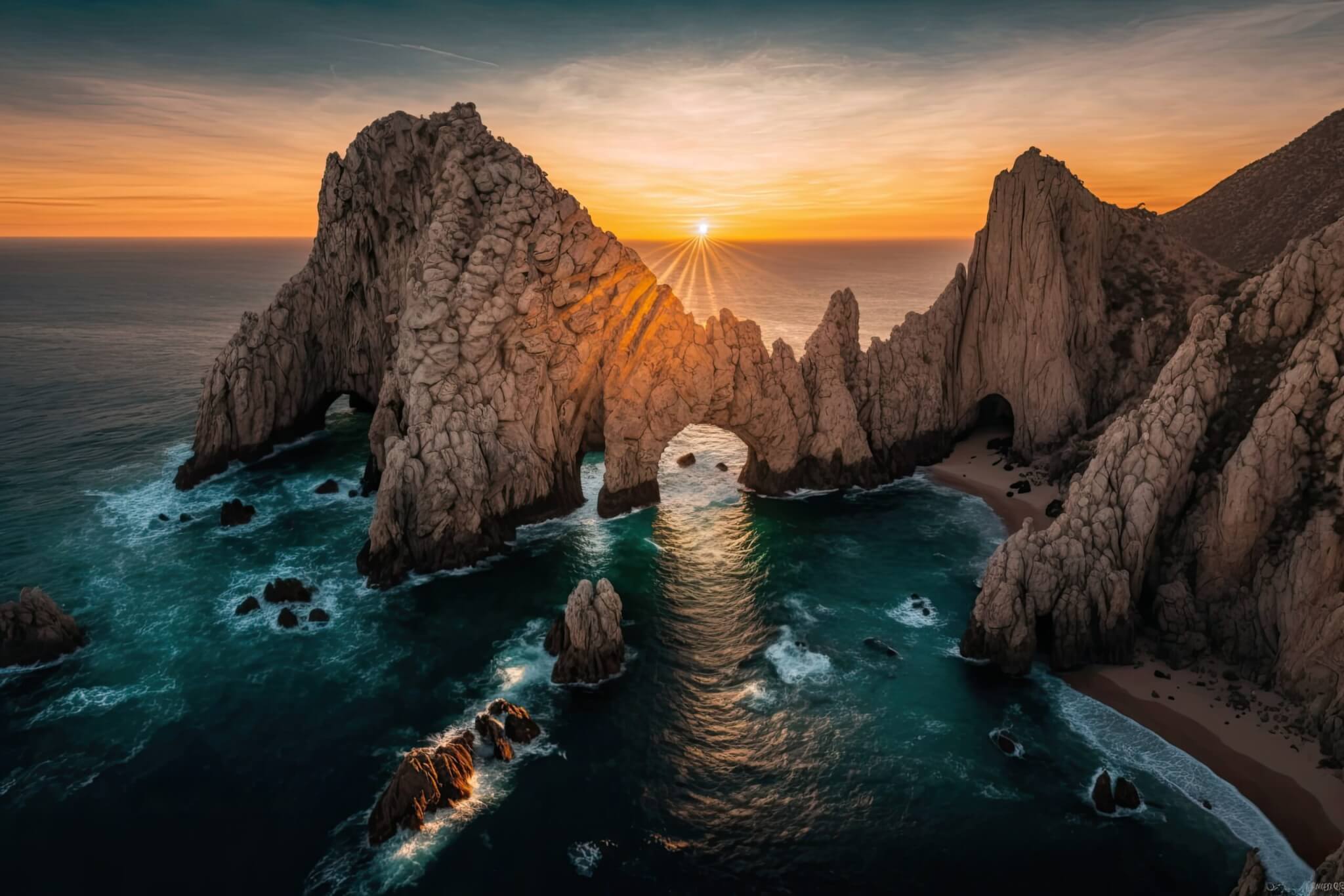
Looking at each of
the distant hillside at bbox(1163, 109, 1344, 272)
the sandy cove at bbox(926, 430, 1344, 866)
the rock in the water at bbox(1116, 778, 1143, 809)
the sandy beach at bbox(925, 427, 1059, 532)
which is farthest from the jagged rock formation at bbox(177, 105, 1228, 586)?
the distant hillside at bbox(1163, 109, 1344, 272)

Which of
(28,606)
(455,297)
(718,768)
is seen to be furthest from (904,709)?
(28,606)

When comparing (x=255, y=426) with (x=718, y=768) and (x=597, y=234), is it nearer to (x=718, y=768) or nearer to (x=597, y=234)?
(x=597, y=234)

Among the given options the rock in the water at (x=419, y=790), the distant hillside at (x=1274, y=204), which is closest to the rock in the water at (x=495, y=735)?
the rock in the water at (x=419, y=790)

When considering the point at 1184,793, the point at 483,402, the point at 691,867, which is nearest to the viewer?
the point at 691,867

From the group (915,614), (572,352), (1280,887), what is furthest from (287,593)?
(1280,887)

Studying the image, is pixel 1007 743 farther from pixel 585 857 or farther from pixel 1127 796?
pixel 585 857

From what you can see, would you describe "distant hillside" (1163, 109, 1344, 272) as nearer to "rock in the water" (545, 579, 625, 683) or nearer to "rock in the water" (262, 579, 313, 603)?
"rock in the water" (545, 579, 625, 683)

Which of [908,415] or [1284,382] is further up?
[1284,382]
